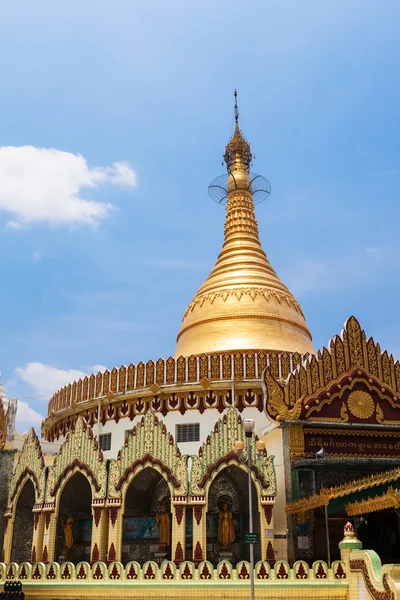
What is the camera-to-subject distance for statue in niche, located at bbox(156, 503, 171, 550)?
2769 centimetres

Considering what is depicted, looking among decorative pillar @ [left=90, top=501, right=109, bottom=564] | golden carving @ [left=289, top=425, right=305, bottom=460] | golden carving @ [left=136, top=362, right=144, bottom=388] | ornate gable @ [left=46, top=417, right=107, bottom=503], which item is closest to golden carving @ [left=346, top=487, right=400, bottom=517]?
golden carving @ [left=289, top=425, right=305, bottom=460]

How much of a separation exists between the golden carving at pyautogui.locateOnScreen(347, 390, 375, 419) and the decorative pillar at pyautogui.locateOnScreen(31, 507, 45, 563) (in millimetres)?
13677

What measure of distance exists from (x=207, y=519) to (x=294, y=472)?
180 inches

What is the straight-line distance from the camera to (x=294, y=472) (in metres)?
25.8

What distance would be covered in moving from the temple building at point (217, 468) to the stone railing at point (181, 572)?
0.05m

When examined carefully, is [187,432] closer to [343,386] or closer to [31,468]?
[31,468]

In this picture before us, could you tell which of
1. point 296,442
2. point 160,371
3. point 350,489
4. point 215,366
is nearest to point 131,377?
point 160,371

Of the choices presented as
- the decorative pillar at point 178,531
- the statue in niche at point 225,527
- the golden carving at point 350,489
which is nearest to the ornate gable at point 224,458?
the decorative pillar at point 178,531

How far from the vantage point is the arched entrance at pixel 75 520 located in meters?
29.9

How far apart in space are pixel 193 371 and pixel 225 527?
843 centimetres

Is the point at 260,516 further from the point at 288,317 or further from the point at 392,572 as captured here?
the point at 288,317

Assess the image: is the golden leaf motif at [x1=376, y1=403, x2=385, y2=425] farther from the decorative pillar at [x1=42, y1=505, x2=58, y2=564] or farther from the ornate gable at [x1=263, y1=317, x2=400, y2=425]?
the decorative pillar at [x1=42, y1=505, x2=58, y2=564]

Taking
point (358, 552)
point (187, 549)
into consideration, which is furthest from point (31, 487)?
point (358, 552)

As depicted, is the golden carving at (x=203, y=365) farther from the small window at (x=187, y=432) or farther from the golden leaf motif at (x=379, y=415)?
the golden leaf motif at (x=379, y=415)
